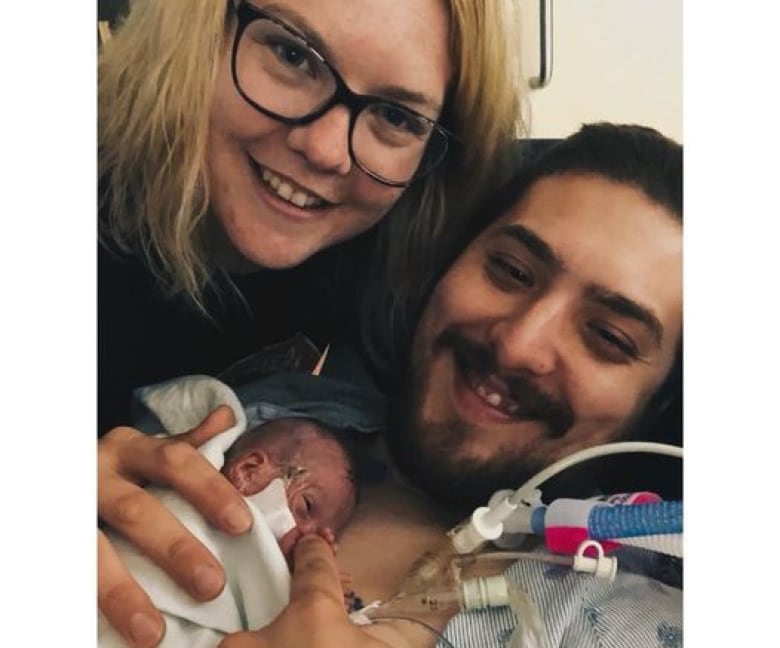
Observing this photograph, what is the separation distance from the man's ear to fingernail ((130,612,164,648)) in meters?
0.13

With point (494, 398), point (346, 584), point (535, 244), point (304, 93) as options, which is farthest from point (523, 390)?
point (304, 93)

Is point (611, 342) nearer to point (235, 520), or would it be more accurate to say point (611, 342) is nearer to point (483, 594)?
point (483, 594)

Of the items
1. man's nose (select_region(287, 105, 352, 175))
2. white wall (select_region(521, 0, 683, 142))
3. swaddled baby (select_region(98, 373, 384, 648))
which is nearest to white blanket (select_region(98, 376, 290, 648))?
swaddled baby (select_region(98, 373, 384, 648))

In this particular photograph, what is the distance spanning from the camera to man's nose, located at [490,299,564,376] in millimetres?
825

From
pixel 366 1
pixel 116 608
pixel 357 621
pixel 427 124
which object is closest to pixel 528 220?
pixel 427 124

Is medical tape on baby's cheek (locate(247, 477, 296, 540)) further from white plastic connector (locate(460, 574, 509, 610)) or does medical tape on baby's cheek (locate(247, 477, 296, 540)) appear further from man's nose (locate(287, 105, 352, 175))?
man's nose (locate(287, 105, 352, 175))

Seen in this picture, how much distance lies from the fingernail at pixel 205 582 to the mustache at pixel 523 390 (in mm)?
300

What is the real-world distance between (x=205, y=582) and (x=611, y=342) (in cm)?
43

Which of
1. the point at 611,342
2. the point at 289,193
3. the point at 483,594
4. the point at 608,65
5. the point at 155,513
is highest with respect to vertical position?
the point at 608,65

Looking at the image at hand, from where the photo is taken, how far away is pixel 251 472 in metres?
0.81

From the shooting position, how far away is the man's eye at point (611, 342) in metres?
0.82

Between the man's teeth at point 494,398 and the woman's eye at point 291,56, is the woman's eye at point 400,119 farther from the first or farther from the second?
the man's teeth at point 494,398

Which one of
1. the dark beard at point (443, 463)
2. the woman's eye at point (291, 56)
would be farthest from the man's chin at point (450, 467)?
the woman's eye at point (291, 56)

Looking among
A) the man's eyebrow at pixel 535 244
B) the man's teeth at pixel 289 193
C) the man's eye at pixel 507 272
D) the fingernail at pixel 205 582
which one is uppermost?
the man's teeth at pixel 289 193
